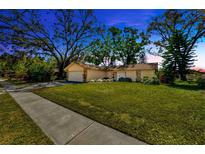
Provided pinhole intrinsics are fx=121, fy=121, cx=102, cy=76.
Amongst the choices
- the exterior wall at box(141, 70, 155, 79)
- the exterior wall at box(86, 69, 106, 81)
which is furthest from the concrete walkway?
the exterior wall at box(141, 70, 155, 79)

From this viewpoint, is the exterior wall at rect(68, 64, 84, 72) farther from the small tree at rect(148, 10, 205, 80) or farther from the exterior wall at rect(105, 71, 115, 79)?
the small tree at rect(148, 10, 205, 80)

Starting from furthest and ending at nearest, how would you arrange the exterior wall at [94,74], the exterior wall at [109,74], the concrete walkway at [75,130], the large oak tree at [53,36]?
the exterior wall at [109,74]
the exterior wall at [94,74]
the large oak tree at [53,36]
the concrete walkway at [75,130]

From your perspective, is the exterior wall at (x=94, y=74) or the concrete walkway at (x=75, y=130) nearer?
the concrete walkway at (x=75, y=130)

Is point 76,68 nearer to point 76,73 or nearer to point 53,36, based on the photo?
point 76,73

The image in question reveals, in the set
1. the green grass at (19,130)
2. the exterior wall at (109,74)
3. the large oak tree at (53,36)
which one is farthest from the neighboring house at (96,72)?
the green grass at (19,130)

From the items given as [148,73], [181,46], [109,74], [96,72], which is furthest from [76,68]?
[181,46]

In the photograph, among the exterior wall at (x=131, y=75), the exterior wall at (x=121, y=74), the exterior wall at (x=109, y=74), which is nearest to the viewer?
the exterior wall at (x=131, y=75)

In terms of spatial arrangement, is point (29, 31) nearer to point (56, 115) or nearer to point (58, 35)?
point (58, 35)

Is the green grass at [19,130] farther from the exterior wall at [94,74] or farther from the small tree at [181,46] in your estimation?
the small tree at [181,46]

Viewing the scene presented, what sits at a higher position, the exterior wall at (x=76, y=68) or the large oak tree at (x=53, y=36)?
the large oak tree at (x=53, y=36)

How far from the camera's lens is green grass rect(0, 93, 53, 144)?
233cm

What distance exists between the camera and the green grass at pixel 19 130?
2326mm
